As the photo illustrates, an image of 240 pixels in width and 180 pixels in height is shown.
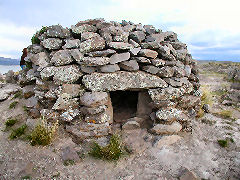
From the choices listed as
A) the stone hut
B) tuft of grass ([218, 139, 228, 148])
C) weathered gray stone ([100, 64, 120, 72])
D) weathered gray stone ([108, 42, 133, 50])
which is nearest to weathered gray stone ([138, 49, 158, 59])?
the stone hut

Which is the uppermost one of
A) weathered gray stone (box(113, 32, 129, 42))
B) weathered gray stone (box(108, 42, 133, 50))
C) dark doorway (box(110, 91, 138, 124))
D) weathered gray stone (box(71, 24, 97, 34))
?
weathered gray stone (box(71, 24, 97, 34))

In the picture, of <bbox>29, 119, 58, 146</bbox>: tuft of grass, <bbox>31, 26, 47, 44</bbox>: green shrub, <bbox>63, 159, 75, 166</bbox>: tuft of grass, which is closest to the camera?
<bbox>63, 159, 75, 166</bbox>: tuft of grass

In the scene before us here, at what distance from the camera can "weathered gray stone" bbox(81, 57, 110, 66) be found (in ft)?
19.6

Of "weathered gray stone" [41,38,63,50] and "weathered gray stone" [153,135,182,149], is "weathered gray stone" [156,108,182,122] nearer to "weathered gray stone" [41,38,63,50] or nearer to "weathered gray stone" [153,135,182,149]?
"weathered gray stone" [153,135,182,149]

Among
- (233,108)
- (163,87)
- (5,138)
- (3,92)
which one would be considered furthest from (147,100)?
(3,92)

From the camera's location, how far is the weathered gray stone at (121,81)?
6.09 meters

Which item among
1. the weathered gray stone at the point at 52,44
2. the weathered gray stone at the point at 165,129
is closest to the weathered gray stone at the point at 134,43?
the weathered gray stone at the point at 52,44

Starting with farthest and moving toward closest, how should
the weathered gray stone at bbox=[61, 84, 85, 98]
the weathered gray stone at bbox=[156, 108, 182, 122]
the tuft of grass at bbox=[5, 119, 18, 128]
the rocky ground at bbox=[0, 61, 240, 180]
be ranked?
the tuft of grass at bbox=[5, 119, 18, 128]
the weathered gray stone at bbox=[156, 108, 182, 122]
the weathered gray stone at bbox=[61, 84, 85, 98]
the rocky ground at bbox=[0, 61, 240, 180]

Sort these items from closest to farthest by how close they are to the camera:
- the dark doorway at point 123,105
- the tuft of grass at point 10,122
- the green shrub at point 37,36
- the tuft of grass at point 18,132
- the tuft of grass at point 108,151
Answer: the tuft of grass at point 108,151
the tuft of grass at point 18,132
the tuft of grass at point 10,122
the green shrub at point 37,36
the dark doorway at point 123,105

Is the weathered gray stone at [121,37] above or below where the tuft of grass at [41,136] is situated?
above

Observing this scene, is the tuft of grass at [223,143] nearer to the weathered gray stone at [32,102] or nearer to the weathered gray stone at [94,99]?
the weathered gray stone at [94,99]

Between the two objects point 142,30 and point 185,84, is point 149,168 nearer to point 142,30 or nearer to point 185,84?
point 185,84

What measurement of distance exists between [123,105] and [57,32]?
402 cm

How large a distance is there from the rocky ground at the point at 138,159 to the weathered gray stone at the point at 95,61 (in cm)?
233
